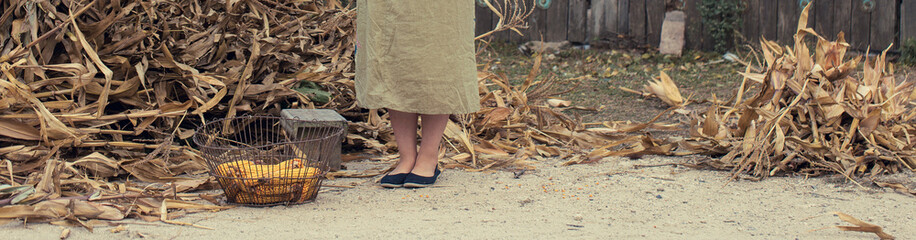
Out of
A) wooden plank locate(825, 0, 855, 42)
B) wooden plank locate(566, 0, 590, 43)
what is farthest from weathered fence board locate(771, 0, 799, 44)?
wooden plank locate(566, 0, 590, 43)

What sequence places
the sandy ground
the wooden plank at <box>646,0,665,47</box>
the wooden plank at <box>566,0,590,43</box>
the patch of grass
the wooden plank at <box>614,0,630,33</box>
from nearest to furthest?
the sandy ground, the patch of grass, the wooden plank at <box>646,0,665,47</box>, the wooden plank at <box>614,0,630,33</box>, the wooden plank at <box>566,0,590,43</box>

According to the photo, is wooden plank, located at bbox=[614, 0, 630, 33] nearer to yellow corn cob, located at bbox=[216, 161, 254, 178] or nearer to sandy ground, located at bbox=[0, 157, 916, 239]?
sandy ground, located at bbox=[0, 157, 916, 239]

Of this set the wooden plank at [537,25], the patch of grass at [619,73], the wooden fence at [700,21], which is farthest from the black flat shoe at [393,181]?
the wooden plank at [537,25]

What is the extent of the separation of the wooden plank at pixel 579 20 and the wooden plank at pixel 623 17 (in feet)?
1.20

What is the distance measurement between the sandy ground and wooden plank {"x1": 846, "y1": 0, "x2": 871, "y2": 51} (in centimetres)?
503

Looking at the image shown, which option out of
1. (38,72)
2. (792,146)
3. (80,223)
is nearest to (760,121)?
(792,146)

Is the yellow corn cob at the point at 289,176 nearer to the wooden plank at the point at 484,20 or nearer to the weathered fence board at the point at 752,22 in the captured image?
the weathered fence board at the point at 752,22

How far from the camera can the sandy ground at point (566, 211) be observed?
238 centimetres

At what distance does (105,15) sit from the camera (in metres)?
3.45

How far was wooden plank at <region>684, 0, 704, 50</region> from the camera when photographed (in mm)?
8375

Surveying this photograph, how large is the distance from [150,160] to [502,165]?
139 cm

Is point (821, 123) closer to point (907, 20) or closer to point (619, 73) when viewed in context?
point (619, 73)

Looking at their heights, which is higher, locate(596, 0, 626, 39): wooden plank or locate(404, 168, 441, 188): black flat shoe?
locate(404, 168, 441, 188): black flat shoe

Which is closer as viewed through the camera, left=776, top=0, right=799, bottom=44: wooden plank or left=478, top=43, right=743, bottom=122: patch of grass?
left=478, top=43, right=743, bottom=122: patch of grass
